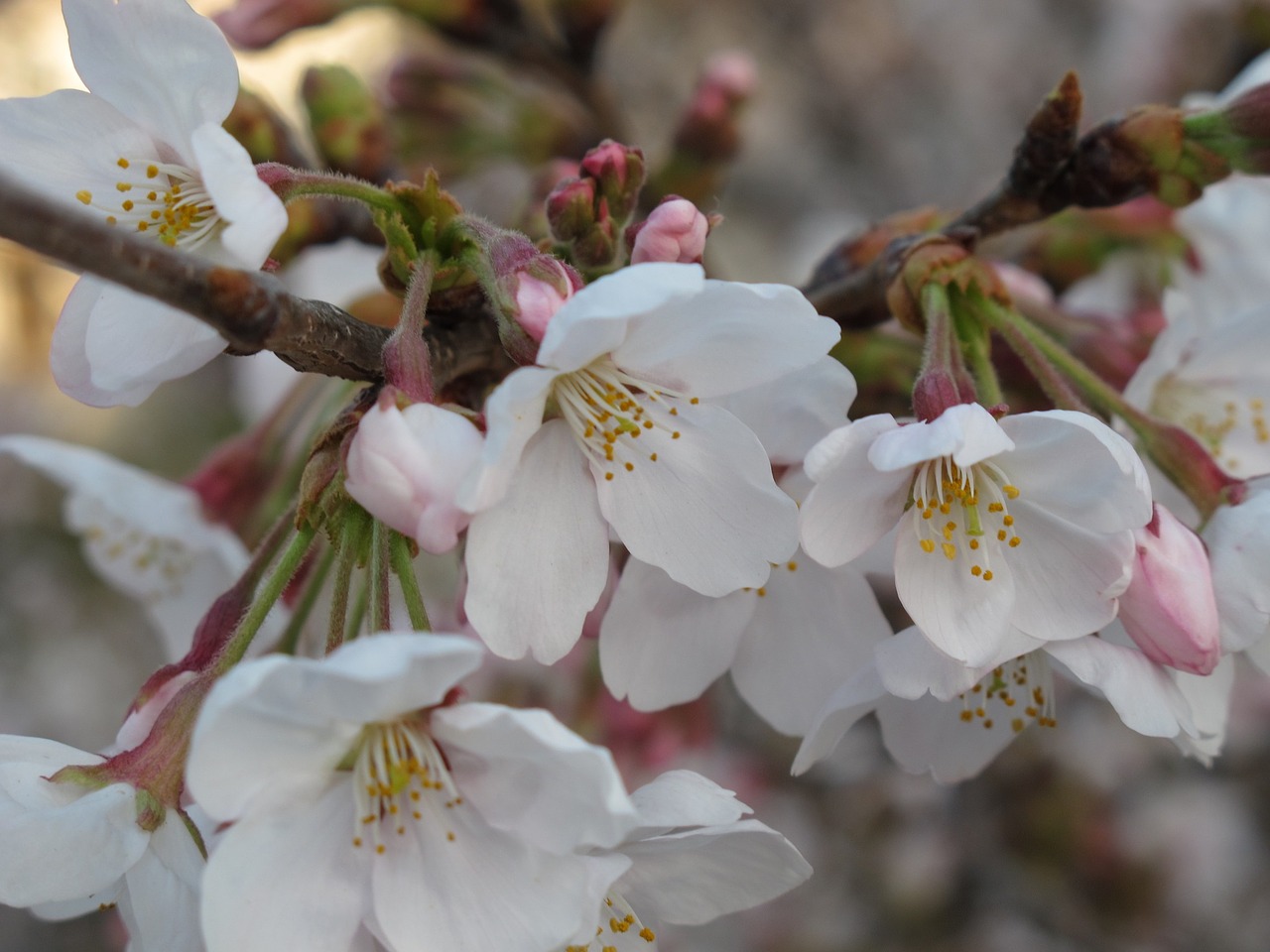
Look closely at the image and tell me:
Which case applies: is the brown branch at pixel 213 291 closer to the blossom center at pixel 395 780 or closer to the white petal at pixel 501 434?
the white petal at pixel 501 434

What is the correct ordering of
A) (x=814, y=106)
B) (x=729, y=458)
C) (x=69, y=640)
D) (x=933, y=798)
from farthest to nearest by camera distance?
1. (x=814, y=106)
2. (x=69, y=640)
3. (x=933, y=798)
4. (x=729, y=458)

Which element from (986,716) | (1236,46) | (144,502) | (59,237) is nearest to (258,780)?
(59,237)

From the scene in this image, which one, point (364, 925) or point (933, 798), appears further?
point (933, 798)

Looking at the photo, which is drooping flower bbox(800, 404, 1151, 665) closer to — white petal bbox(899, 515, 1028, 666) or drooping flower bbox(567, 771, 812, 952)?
white petal bbox(899, 515, 1028, 666)

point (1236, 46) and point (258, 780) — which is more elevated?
point (1236, 46)

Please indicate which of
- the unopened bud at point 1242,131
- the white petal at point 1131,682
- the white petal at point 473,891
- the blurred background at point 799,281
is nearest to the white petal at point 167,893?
the white petal at point 473,891

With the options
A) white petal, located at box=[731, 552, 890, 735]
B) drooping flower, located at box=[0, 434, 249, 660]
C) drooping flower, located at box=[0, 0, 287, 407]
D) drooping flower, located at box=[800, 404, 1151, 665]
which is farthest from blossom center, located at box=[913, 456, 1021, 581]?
drooping flower, located at box=[0, 434, 249, 660]

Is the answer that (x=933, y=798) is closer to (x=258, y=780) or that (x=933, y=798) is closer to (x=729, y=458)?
(x=729, y=458)
